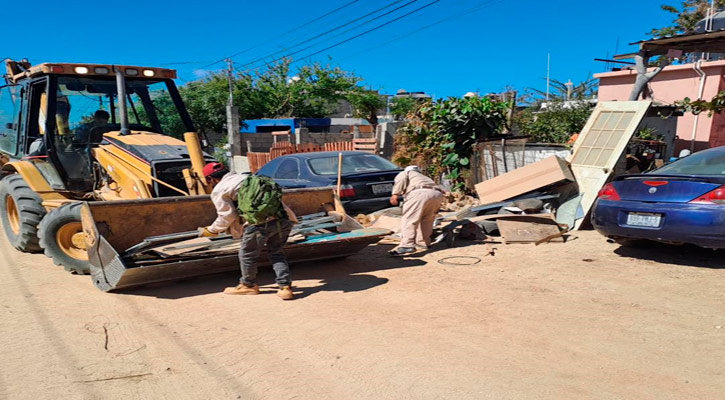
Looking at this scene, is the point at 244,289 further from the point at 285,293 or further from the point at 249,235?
the point at 249,235

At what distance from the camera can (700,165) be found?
21.7ft

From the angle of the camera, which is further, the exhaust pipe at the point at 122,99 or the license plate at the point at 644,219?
the exhaust pipe at the point at 122,99

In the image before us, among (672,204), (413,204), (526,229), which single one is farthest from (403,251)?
(672,204)

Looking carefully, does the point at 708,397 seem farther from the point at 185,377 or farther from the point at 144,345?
the point at 144,345

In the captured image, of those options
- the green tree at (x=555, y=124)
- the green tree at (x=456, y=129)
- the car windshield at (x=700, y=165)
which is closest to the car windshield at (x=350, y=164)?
the green tree at (x=456, y=129)

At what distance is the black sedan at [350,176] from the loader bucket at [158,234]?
4.42 ft

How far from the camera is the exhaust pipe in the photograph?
24.1 feet

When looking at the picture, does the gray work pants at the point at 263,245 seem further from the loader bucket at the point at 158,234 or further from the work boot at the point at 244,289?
the loader bucket at the point at 158,234

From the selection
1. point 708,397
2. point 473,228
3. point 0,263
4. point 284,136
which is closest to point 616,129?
point 473,228

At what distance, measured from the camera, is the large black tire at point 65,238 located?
6305 millimetres

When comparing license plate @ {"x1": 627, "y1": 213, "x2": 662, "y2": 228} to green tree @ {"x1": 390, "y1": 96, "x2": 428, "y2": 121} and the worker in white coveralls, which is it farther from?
green tree @ {"x1": 390, "y1": 96, "x2": 428, "y2": 121}

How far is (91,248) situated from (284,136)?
15.8m

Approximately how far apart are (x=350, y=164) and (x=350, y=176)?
1.96 feet

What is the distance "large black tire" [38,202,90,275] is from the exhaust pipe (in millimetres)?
1362
